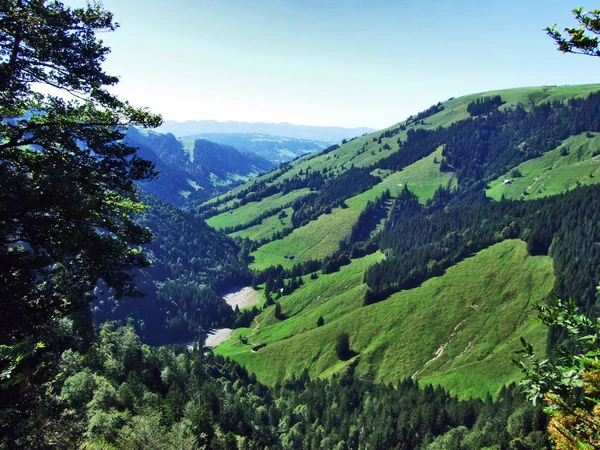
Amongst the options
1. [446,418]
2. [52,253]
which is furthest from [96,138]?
[446,418]

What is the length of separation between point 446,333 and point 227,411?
112 m

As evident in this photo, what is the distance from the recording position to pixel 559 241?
190250 millimetres

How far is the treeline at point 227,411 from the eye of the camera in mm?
27703

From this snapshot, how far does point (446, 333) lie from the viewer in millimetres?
165875

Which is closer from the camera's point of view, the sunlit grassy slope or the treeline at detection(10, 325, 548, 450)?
the treeline at detection(10, 325, 548, 450)

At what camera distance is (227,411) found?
297 ft

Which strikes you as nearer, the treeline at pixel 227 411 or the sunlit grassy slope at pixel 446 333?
the treeline at pixel 227 411

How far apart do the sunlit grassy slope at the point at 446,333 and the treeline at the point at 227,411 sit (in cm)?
1068

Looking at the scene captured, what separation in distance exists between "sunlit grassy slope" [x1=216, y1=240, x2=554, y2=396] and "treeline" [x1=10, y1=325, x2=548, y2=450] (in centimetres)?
1068

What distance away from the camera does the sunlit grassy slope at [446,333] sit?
150 m

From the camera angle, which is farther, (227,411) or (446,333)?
(446,333)

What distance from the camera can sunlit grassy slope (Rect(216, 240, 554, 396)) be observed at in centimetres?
14950

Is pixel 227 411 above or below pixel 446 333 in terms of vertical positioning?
above

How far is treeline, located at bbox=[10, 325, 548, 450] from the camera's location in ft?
90.9
